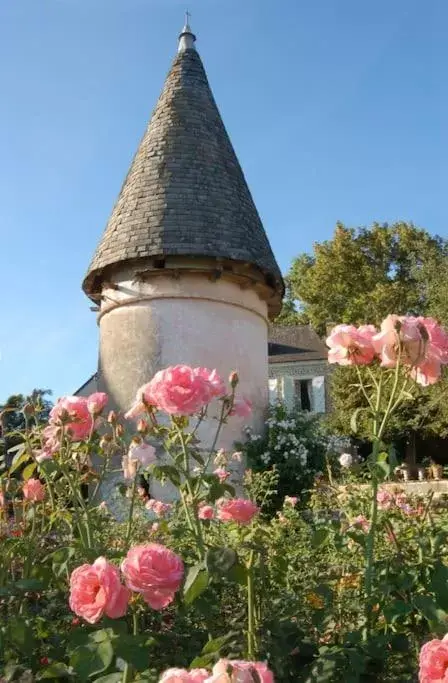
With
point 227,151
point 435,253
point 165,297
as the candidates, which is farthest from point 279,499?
point 435,253

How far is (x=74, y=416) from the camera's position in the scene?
101 inches

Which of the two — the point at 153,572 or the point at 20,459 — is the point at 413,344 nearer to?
the point at 153,572

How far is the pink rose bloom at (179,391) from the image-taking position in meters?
2.15

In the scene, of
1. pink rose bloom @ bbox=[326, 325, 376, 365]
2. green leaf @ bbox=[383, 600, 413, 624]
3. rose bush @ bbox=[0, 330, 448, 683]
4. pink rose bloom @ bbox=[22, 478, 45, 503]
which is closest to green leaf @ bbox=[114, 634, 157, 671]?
rose bush @ bbox=[0, 330, 448, 683]

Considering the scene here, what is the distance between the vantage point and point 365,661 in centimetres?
190

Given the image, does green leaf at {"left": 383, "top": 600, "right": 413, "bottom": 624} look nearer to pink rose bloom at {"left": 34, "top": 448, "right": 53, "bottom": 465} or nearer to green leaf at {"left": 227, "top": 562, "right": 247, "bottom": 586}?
green leaf at {"left": 227, "top": 562, "right": 247, "bottom": 586}

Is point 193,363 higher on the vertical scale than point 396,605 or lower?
higher

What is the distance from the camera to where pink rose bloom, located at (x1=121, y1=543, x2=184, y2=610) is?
1.72 m

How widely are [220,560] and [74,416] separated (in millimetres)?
908

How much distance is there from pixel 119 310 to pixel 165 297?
913 millimetres

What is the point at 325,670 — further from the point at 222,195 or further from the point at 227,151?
the point at 227,151

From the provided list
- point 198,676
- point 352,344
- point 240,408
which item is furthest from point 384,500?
point 198,676

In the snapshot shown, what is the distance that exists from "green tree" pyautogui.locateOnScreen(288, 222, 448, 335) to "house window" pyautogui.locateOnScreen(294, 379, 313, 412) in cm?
212

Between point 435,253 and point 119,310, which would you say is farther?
point 435,253
